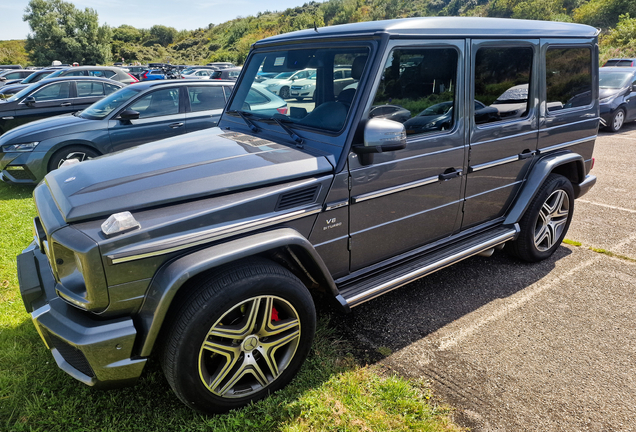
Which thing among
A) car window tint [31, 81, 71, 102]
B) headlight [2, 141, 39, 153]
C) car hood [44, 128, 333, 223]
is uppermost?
car window tint [31, 81, 71, 102]

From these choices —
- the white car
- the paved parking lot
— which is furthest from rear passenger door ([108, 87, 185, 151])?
the paved parking lot

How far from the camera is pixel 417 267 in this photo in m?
3.21

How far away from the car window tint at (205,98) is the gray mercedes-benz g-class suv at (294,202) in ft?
12.5

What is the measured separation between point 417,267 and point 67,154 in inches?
235

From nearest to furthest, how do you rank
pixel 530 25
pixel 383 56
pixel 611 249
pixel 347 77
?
pixel 383 56 < pixel 347 77 < pixel 530 25 < pixel 611 249

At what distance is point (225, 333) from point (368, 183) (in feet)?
4.19

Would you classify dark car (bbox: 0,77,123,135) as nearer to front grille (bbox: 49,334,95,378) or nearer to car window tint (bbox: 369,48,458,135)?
front grille (bbox: 49,334,95,378)

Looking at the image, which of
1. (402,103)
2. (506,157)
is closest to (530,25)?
(506,157)

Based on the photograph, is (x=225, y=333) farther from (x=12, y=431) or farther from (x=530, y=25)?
(x=530, y=25)

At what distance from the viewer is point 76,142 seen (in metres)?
6.73

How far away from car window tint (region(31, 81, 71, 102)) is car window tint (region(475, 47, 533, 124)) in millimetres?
8963

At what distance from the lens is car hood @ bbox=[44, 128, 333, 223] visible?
2260mm

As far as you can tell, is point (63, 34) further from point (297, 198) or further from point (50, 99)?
point (297, 198)

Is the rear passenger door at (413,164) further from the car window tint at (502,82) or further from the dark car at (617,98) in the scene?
the dark car at (617,98)
